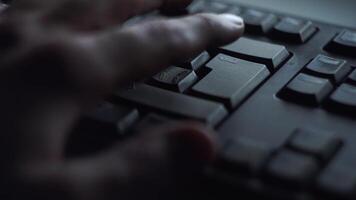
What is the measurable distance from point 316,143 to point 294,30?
0.19 m

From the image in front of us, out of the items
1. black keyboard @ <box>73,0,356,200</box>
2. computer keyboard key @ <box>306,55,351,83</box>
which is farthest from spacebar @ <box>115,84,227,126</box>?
computer keyboard key @ <box>306,55,351,83</box>

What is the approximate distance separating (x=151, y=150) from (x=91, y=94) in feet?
0.23

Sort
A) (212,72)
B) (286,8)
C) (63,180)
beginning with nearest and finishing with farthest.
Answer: (63,180)
(212,72)
(286,8)

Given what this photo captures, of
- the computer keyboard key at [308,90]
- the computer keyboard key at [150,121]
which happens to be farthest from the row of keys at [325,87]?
the computer keyboard key at [150,121]

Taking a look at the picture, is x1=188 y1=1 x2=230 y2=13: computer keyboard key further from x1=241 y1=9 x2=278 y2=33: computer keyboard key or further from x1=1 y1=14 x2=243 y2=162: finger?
x1=1 y1=14 x2=243 y2=162: finger

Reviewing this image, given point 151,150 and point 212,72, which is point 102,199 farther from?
point 212,72

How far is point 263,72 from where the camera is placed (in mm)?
518

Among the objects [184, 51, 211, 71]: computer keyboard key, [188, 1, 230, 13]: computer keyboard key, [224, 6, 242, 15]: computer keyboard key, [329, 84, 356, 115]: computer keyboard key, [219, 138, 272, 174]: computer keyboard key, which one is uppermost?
[219, 138, 272, 174]: computer keyboard key

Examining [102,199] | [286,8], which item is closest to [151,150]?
[102,199]

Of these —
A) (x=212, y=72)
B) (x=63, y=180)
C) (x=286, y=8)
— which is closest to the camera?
(x=63, y=180)

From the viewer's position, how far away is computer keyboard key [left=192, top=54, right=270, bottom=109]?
48 cm

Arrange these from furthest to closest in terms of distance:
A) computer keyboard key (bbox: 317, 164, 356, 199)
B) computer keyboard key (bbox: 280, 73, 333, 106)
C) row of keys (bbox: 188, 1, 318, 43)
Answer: row of keys (bbox: 188, 1, 318, 43)
computer keyboard key (bbox: 280, 73, 333, 106)
computer keyboard key (bbox: 317, 164, 356, 199)

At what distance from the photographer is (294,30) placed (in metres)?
0.58

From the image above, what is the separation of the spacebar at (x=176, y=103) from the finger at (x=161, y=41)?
0.07 ft
